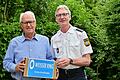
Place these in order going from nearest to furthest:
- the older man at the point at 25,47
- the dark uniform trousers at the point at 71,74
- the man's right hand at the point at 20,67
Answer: the man's right hand at the point at 20,67, the older man at the point at 25,47, the dark uniform trousers at the point at 71,74

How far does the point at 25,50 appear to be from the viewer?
13.3 feet

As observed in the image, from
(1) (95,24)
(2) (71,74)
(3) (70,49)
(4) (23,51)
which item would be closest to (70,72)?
(2) (71,74)

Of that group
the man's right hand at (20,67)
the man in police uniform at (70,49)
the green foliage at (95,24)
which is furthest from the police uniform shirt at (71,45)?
the green foliage at (95,24)

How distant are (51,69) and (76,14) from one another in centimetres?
382

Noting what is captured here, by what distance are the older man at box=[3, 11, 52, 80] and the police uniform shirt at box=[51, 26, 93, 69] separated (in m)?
0.18

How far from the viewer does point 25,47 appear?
407 cm

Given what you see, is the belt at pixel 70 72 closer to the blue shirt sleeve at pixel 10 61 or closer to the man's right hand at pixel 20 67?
the man's right hand at pixel 20 67

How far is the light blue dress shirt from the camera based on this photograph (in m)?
4.04

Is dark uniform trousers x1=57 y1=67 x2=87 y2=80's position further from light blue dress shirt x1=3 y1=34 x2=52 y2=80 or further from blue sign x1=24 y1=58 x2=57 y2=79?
light blue dress shirt x1=3 y1=34 x2=52 y2=80

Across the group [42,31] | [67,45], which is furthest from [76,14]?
[67,45]

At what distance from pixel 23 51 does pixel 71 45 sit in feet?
1.93

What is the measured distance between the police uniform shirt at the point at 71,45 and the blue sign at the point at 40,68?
0.21 meters

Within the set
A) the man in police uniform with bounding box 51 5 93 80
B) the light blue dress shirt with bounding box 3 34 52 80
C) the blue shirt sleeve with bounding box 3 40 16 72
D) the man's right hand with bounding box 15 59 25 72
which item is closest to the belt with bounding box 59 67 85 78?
the man in police uniform with bounding box 51 5 93 80

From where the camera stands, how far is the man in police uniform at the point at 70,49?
13.5 feet
